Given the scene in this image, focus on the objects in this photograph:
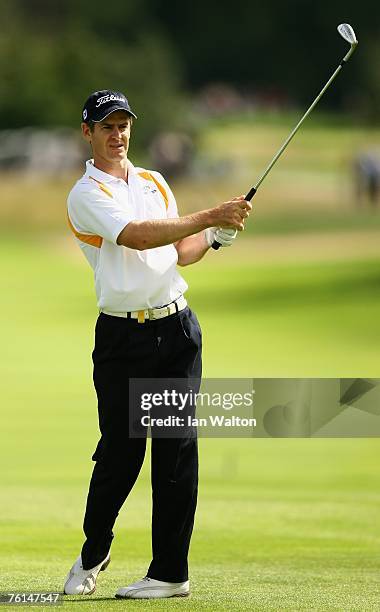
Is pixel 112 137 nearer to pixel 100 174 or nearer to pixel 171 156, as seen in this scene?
pixel 100 174

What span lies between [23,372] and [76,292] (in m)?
10.4

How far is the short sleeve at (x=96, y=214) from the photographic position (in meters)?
5.92

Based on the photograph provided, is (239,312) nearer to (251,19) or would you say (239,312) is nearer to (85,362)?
(85,362)

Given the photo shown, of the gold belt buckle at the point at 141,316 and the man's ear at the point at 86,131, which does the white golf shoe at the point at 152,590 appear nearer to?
the gold belt buckle at the point at 141,316

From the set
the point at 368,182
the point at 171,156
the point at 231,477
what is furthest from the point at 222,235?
the point at 171,156

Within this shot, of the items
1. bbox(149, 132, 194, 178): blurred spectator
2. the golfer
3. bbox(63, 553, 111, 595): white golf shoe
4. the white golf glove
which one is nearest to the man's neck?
the golfer

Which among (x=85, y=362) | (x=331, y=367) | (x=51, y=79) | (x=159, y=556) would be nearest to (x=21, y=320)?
(x=85, y=362)

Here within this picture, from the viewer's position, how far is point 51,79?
75062 millimetres

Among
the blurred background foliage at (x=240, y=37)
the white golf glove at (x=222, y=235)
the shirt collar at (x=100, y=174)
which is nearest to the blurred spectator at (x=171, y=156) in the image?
the blurred background foliage at (x=240, y=37)

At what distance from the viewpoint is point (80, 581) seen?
6.12 metres

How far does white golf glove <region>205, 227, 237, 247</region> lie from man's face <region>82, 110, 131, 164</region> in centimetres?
46

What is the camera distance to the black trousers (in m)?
6.01

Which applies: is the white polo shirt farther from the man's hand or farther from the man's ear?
the man's hand

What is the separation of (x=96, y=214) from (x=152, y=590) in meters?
1.44
